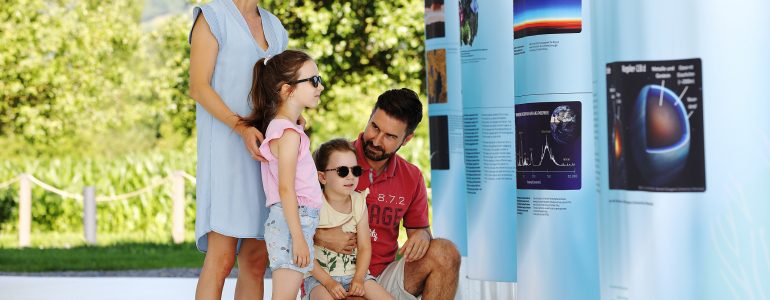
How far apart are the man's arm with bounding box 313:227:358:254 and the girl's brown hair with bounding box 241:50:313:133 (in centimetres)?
58

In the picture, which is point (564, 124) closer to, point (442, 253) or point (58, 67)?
point (442, 253)

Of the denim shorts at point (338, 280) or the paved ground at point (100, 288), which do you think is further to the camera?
the paved ground at point (100, 288)

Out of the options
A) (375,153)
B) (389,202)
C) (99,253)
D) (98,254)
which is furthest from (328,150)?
(99,253)

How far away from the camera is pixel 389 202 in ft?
15.2

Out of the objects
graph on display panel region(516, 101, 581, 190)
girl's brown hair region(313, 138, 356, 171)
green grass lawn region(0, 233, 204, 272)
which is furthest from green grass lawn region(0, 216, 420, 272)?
graph on display panel region(516, 101, 581, 190)

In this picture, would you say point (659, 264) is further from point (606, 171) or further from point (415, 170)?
point (415, 170)

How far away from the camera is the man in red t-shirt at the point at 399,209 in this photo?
452 cm

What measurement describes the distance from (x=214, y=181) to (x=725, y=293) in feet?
6.94

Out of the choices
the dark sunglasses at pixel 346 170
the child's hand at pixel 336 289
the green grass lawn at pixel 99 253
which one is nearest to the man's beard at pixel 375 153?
the dark sunglasses at pixel 346 170

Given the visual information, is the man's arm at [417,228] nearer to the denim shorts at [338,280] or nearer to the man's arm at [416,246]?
the man's arm at [416,246]

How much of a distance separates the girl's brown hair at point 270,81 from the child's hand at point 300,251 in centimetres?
41

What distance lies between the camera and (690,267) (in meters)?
2.41

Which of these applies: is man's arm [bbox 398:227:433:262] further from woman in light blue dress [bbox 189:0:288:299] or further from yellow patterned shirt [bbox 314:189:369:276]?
woman in light blue dress [bbox 189:0:288:299]

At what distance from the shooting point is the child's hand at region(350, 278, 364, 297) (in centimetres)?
439
